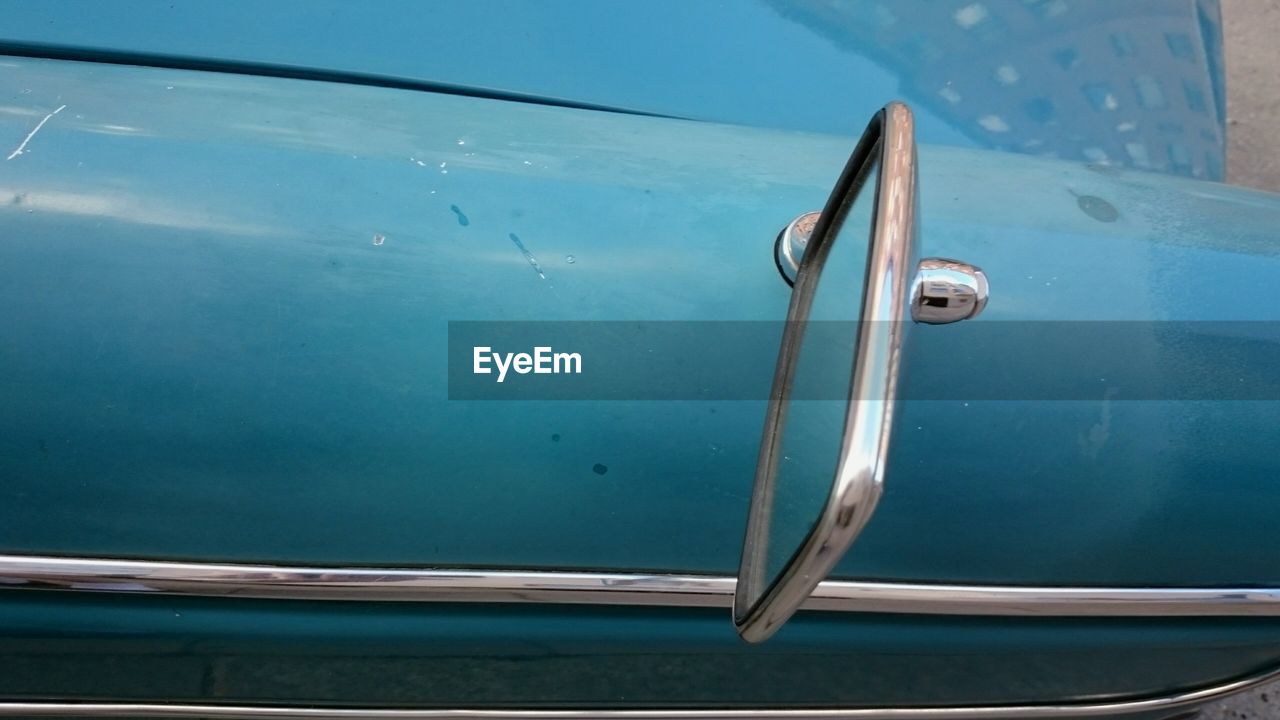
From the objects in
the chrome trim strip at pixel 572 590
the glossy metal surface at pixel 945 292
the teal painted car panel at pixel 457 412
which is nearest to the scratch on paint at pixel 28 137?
the teal painted car panel at pixel 457 412

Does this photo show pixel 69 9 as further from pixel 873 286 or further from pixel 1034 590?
pixel 1034 590

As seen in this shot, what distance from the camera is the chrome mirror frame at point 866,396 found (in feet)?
2.60

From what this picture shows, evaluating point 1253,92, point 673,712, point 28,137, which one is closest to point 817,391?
point 673,712

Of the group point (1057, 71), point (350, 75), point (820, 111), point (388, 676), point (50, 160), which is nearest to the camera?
point (50, 160)

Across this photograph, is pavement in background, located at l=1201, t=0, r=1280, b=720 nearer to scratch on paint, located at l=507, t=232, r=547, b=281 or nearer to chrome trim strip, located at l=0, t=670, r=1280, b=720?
chrome trim strip, located at l=0, t=670, r=1280, b=720

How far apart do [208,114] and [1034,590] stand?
1027 millimetres

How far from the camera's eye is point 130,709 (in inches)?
51.1

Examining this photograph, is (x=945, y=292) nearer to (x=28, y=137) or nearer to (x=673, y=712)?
(x=673, y=712)

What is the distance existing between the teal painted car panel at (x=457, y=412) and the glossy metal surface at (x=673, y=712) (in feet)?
0.11

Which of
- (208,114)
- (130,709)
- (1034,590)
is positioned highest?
(208,114)

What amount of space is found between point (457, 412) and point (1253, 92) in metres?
2.74

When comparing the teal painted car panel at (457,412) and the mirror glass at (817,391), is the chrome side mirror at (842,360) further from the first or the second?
the teal painted car panel at (457,412)

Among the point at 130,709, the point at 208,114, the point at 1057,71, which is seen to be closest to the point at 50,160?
the point at 208,114

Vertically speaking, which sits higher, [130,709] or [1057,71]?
[1057,71]
